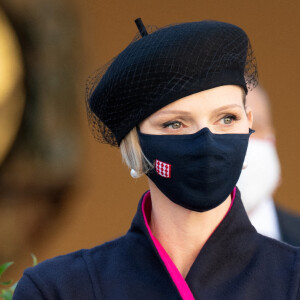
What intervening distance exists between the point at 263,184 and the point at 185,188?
71.2 inches

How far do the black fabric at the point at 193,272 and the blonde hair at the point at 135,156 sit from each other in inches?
5.4

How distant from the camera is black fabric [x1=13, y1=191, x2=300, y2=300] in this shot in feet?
5.90

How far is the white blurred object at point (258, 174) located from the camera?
135 inches

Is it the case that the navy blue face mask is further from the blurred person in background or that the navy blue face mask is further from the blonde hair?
the blurred person in background

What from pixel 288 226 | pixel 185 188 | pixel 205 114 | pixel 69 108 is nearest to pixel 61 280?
pixel 185 188

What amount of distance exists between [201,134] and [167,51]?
246mm

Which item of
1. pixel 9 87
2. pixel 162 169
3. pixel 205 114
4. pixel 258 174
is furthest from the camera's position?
pixel 9 87

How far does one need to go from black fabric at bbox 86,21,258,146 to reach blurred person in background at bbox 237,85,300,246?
1.48 meters

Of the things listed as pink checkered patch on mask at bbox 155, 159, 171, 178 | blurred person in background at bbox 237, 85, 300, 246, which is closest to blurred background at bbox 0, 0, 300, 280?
blurred person in background at bbox 237, 85, 300, 246

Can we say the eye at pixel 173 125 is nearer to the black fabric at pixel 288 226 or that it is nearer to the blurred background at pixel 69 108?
the black fabric at pixel 288 226

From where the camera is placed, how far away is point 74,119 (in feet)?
12.8

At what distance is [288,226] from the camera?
11.2ft

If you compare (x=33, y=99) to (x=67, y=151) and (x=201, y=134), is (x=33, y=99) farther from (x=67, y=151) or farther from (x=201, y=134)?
(x=201, y=134)

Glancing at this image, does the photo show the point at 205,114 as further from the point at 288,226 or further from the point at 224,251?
the point at 288,226
